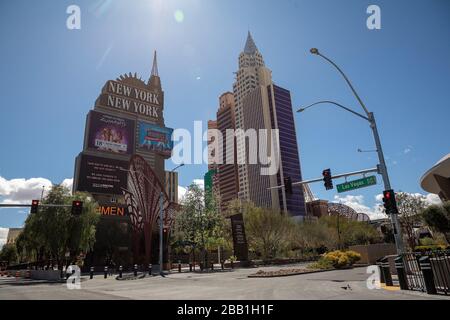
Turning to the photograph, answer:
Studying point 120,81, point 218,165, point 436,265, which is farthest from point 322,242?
point 218,165

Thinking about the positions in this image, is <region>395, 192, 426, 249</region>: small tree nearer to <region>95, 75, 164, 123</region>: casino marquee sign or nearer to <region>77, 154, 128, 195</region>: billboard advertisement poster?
<region>77, 154, 128, 195</region>: billboard advertisement poster

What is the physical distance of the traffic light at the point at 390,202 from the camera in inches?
545

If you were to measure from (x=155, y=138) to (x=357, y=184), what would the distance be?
80160mm

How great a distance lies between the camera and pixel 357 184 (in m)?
17.1

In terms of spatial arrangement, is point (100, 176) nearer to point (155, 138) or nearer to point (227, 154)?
point (155, 138)

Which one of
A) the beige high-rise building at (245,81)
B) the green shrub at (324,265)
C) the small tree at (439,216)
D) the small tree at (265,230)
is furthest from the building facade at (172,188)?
the green shrub at (324,265)

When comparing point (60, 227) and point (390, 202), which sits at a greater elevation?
point (60, 227)

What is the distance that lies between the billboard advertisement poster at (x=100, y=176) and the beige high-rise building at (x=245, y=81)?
336 feet

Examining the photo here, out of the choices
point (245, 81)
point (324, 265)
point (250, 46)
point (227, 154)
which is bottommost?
Result: point (324, 265)

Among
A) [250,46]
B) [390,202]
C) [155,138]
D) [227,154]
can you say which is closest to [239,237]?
[390,202]

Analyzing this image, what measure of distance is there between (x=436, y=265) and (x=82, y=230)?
3131 cm

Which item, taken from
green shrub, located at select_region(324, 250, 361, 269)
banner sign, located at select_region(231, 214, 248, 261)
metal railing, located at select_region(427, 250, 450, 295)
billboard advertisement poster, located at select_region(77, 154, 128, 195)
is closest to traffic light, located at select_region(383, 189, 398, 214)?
metal railing, located at select_region(427, 250, 450, 295)

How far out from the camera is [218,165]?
197250mm
